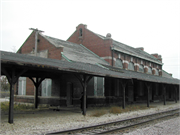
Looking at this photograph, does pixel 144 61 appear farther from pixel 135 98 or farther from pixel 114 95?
pixel 114 95

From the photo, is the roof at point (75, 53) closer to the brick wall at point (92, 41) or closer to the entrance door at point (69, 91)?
the brick wall at point (92, 41)

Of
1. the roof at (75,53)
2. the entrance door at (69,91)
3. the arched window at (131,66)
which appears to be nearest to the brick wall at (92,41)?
the roof at (75,53)

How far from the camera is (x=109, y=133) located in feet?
26.6

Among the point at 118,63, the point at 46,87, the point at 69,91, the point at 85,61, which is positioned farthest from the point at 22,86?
the point at 118,63

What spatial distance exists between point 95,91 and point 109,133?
35.4 ft

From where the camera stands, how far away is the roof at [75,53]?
20.7m

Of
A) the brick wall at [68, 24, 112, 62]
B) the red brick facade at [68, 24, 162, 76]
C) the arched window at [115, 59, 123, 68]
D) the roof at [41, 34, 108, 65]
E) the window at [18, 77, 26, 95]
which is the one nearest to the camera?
the roof at [41, 34, 108, 65]

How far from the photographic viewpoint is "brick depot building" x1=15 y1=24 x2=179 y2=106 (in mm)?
18906

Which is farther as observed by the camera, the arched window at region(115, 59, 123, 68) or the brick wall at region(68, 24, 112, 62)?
the arched window at region(115, 59, 123, 68)

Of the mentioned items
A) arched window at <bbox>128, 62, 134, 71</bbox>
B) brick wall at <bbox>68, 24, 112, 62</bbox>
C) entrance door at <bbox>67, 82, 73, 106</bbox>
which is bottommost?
entrance door at <bbox>67, 82, 73, 106</bbox>

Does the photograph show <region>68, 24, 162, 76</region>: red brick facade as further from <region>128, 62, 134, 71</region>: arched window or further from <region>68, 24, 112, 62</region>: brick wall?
<region>128, 62, 134, 71</region>: arched window

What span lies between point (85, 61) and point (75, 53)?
2015 mm

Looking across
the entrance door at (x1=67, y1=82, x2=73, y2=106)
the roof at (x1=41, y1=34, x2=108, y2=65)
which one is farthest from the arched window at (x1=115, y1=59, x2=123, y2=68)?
the entrance door at (x1=67, y1=82, x2=73, y2=106)

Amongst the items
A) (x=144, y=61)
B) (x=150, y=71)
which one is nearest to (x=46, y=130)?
(x=144, y=61)
